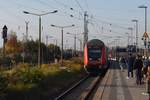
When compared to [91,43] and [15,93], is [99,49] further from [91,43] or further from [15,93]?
[15,93]

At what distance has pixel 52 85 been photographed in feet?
93.9

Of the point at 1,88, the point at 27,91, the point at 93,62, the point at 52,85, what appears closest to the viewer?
the point at 1,88

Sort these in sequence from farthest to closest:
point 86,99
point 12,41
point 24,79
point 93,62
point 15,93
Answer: point 12,41 < point 93,62 < point 24,79 < point 86,99 < point 15,93

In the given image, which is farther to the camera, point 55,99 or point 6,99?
point 55,99

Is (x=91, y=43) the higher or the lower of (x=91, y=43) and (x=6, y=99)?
the higher

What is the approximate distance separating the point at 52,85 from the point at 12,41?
3054 inches

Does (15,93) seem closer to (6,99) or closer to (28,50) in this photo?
(6,99)

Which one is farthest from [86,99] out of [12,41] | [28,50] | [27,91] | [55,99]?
[12,41]

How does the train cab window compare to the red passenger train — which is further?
the train cab window

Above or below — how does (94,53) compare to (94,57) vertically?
above

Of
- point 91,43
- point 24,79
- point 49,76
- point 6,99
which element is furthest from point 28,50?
point 6,99

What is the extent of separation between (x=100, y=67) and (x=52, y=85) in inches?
662

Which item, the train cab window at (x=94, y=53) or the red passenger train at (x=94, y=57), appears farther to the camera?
the train cab window at (x=94, y=53)

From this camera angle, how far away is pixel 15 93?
19.1m
